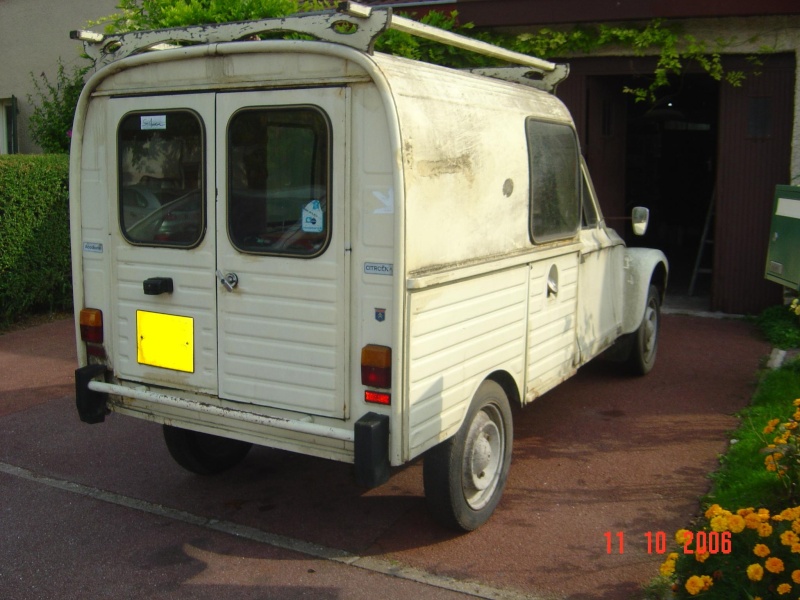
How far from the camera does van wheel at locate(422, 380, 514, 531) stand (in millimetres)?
4320

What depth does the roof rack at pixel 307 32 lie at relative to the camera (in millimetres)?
3877

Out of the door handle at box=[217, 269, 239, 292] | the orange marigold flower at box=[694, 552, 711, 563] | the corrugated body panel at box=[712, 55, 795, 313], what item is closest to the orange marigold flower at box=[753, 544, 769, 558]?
the orange marigold flower at box=[694, 552, 711, 563]

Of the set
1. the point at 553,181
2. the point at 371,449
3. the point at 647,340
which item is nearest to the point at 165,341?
the point at 371,449

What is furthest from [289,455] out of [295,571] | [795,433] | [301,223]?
[795,433]

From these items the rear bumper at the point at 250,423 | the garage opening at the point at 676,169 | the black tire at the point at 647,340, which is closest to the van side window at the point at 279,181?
the rear bumper at the point at 250,423

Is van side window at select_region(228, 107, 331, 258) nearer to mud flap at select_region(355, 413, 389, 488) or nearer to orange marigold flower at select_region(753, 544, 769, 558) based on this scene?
mud flap at select_region(355, 413, 389, 488)

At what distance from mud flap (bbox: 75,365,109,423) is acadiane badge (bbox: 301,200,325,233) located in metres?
1.51

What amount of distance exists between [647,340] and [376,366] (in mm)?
4150

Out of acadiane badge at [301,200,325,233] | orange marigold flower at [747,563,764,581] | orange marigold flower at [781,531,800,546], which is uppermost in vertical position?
acadiane badge at [301,200,325,233]

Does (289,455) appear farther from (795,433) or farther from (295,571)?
(795,433)

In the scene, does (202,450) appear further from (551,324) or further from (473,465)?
(551,324)

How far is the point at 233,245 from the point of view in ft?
A: 14.1

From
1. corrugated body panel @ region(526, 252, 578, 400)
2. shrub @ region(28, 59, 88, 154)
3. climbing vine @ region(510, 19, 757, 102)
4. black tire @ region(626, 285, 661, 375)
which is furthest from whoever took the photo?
shrub @ region(28, 59, 88, 154)

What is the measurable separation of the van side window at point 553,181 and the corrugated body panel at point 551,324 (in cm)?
20
